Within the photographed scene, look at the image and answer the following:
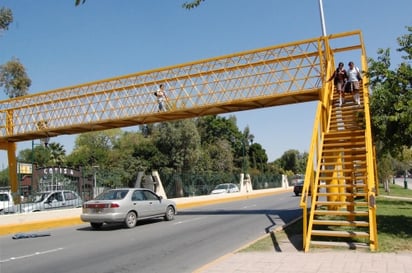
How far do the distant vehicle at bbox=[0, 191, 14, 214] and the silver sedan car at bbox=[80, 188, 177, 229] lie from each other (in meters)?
3.41

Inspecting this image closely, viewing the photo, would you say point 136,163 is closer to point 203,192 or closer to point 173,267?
point 203,192

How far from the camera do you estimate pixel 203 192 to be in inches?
1457

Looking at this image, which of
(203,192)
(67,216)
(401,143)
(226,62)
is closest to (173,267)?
(401,143)

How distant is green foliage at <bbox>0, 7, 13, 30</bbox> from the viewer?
24469 mm

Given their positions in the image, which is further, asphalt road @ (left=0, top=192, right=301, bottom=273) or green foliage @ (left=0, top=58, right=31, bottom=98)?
green foliage @ (left=0, top=58, right=31, bottom=98)

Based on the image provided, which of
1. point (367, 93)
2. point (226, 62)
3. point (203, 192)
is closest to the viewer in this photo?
point (367, 93)

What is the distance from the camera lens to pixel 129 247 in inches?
472

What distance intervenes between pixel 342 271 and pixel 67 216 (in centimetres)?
1456

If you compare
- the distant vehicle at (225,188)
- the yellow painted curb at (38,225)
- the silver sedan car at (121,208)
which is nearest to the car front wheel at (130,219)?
the silver sedan car at (121,208)

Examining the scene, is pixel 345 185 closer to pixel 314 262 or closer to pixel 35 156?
pixel 314 262

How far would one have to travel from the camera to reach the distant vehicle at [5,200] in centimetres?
1792

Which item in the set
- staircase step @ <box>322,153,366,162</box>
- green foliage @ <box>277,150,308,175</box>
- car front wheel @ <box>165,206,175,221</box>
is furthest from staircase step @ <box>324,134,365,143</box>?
green foliage @ <box>277,150,308,175</box>

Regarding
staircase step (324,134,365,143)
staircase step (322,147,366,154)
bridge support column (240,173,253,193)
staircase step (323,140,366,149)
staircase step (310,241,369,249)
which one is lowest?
bridge support column (240,173,253,193)

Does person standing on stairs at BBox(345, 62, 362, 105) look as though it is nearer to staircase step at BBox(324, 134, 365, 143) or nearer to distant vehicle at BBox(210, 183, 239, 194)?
staircase step at BBox(324, 134, 365, 143)
